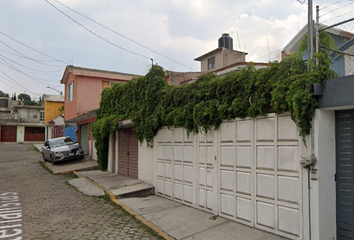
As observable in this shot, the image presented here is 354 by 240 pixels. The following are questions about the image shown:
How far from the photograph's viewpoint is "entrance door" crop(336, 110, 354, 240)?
14.7ft

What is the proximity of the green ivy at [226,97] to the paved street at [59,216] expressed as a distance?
2813 mm

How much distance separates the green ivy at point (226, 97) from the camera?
4664 millimetres

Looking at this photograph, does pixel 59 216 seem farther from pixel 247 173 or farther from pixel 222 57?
pixel 222 57

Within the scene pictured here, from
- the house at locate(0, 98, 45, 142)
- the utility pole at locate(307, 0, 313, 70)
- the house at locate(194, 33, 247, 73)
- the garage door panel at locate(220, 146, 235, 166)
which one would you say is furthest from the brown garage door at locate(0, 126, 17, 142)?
the utility pole at locate(307, 0, 313, 70)

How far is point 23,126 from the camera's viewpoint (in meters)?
40.9

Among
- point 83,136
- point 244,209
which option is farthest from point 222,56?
point 244,209

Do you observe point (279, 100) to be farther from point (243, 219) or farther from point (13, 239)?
point (13, 239)

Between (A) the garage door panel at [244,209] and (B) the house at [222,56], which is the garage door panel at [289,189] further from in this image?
(B) the house at [222,56]

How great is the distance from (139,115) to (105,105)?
4.32 metres

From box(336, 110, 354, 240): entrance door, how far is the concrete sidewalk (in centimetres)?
110

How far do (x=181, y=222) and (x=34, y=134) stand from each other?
136 ft

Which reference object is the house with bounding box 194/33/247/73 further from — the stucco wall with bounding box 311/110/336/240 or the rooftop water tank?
the stucco wall with bounding box 311/110/336/240


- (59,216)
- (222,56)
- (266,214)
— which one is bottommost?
(59,216)

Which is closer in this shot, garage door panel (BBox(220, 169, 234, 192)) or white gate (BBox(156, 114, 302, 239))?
white gate (BBox(156, 114, 302, 239))
